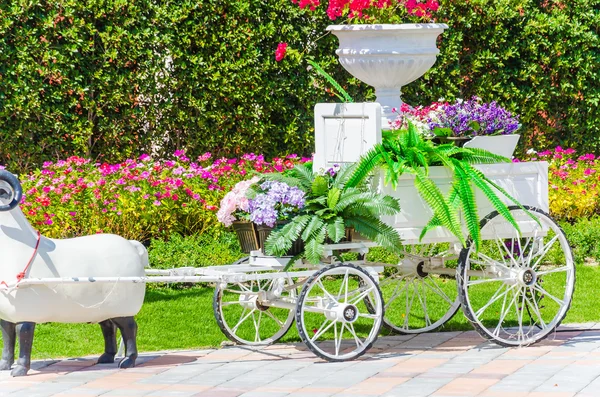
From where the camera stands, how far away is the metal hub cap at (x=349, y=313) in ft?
19.6

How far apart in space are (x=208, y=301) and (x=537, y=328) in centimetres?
221

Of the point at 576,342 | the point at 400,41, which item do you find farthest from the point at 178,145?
the point at 576,342

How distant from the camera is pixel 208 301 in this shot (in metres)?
7.82

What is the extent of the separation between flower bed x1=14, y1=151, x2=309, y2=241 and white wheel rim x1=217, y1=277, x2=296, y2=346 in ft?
4.88

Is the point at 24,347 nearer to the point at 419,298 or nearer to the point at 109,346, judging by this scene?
the point at 109,346

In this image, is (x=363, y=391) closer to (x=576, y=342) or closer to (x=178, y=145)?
(x=576, y=342)

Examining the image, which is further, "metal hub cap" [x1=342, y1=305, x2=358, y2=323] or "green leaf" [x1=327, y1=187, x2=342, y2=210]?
"green leaf" [x1=327, y1=187, x2=342, y2=210]

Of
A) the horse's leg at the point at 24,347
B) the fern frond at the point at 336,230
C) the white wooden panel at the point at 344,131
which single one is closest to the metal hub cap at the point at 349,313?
the fern frond at the point at 336,230

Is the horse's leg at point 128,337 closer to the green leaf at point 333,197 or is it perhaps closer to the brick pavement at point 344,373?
the brick pavement at point 344,373

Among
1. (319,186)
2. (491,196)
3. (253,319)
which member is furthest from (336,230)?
(253,319)

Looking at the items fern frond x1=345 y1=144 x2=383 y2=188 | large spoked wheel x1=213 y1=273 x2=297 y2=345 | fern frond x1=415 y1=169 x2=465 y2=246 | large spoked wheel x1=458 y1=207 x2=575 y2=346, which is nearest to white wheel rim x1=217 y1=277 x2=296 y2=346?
large spoked wheel x1=213 y1=273 x2=297 y2=345

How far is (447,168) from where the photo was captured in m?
6.35

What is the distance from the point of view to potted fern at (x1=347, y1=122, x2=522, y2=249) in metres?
6.10

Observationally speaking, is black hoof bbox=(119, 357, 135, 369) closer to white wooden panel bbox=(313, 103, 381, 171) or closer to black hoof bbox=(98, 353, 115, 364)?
black hoof bbox=(98, 353, 115, 364)
